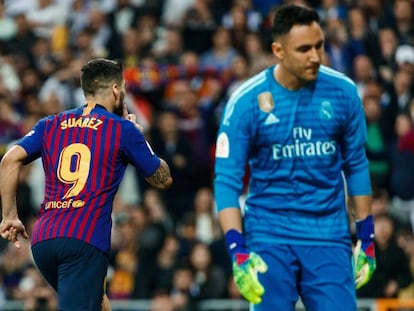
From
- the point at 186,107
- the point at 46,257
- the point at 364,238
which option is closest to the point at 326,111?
the point at 364,238

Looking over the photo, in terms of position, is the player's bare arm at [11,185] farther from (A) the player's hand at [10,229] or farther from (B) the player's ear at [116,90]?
(B) the player's ear at [116,90]

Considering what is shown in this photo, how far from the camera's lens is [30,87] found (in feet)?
54.1

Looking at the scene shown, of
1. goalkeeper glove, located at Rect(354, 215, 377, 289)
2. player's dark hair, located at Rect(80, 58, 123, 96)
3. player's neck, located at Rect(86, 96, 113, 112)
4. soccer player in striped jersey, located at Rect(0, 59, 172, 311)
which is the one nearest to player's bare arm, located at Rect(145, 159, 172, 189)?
soccer player in striped jersey, located at Rect(0, 59, 172, 311)

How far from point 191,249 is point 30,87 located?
488cm

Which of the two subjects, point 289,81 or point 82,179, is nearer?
point 82,179

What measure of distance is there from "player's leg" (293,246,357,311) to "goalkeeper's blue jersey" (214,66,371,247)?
0.07 m

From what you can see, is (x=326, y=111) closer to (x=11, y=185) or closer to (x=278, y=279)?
(x=278, y=279)

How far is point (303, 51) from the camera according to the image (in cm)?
689

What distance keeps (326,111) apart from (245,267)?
44.9 inches

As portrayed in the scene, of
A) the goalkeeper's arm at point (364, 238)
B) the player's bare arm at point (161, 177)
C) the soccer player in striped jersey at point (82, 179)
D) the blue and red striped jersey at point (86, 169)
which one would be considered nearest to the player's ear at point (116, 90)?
the soccer player in striped jersey at point (82, 179)

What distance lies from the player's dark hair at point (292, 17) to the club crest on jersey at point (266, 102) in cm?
43

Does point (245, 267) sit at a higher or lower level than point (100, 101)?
lower

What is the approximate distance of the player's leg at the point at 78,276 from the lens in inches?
261

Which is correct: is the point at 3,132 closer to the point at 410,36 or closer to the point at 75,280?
the point at 410,36
